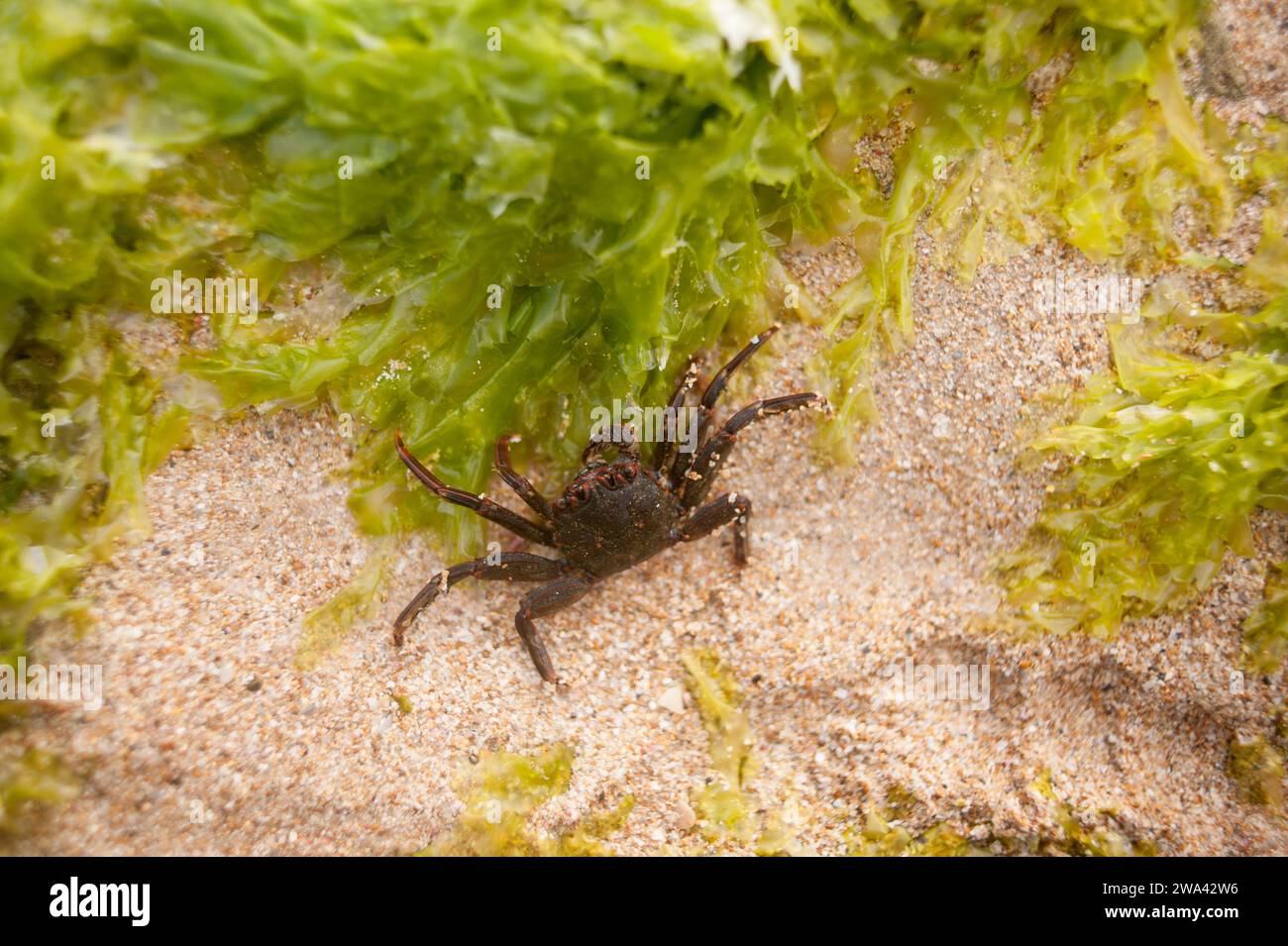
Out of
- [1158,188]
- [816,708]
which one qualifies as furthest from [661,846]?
[1158,188]

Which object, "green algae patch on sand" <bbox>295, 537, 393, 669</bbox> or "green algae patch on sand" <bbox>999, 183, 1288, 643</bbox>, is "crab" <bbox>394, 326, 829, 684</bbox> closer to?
"green algae patch on sand" <bbox>295, 537, 393, 669</bbox>

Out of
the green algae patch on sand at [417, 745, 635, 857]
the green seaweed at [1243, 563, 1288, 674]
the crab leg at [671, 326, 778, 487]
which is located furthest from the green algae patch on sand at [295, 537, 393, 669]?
the green seaweed at [1243, 563, 1288, 674]

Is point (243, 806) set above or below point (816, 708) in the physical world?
below

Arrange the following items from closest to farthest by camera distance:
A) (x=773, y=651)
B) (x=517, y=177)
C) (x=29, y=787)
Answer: (x=517, y=177) → (x=29, y=787) → (x=773, y=651)

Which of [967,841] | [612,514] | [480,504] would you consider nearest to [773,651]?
[612,514]

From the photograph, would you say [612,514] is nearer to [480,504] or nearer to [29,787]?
[480,504]

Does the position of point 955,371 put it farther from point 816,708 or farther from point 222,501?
point 222,501
